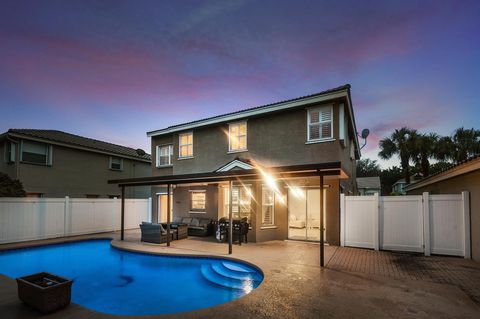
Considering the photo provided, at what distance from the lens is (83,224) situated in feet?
50.2

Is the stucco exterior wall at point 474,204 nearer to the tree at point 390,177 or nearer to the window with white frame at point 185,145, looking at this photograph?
the window with white frame at point 185,145

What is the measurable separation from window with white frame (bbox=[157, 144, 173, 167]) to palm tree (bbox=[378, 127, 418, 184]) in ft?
85.1

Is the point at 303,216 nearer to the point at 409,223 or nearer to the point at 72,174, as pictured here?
the point at 409,223

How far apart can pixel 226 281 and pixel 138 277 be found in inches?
118

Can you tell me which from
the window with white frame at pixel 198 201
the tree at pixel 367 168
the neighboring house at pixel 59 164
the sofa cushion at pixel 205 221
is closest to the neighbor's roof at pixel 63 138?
the neighboring house at pixel 59 164

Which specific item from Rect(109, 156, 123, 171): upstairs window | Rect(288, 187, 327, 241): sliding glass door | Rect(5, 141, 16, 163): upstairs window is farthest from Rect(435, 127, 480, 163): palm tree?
Rect(5, 141, 16, 163): upstairs window

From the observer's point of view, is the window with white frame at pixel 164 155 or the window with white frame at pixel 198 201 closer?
the window with white frame at pixel 198 201

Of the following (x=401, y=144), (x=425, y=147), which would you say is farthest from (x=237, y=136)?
(x=425, y=147)

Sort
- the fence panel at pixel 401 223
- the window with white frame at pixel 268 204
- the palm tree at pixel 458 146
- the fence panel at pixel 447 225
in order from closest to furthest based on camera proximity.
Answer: the fence panel at pixel 447 225 → the fence panel at pixel 401 223 → the window with white frame at pixel 268 204 → the palm tree at pixel 458 146

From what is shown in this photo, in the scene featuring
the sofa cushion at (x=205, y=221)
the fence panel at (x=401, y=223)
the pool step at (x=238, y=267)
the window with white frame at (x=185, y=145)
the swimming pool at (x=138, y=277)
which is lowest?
the swimming pool at (x=138, y=277)

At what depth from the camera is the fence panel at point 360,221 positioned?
10.8 meters

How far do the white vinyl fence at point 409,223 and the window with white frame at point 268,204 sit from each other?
3221 mm

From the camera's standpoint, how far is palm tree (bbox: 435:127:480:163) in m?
28.7

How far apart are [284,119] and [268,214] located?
188 inches
